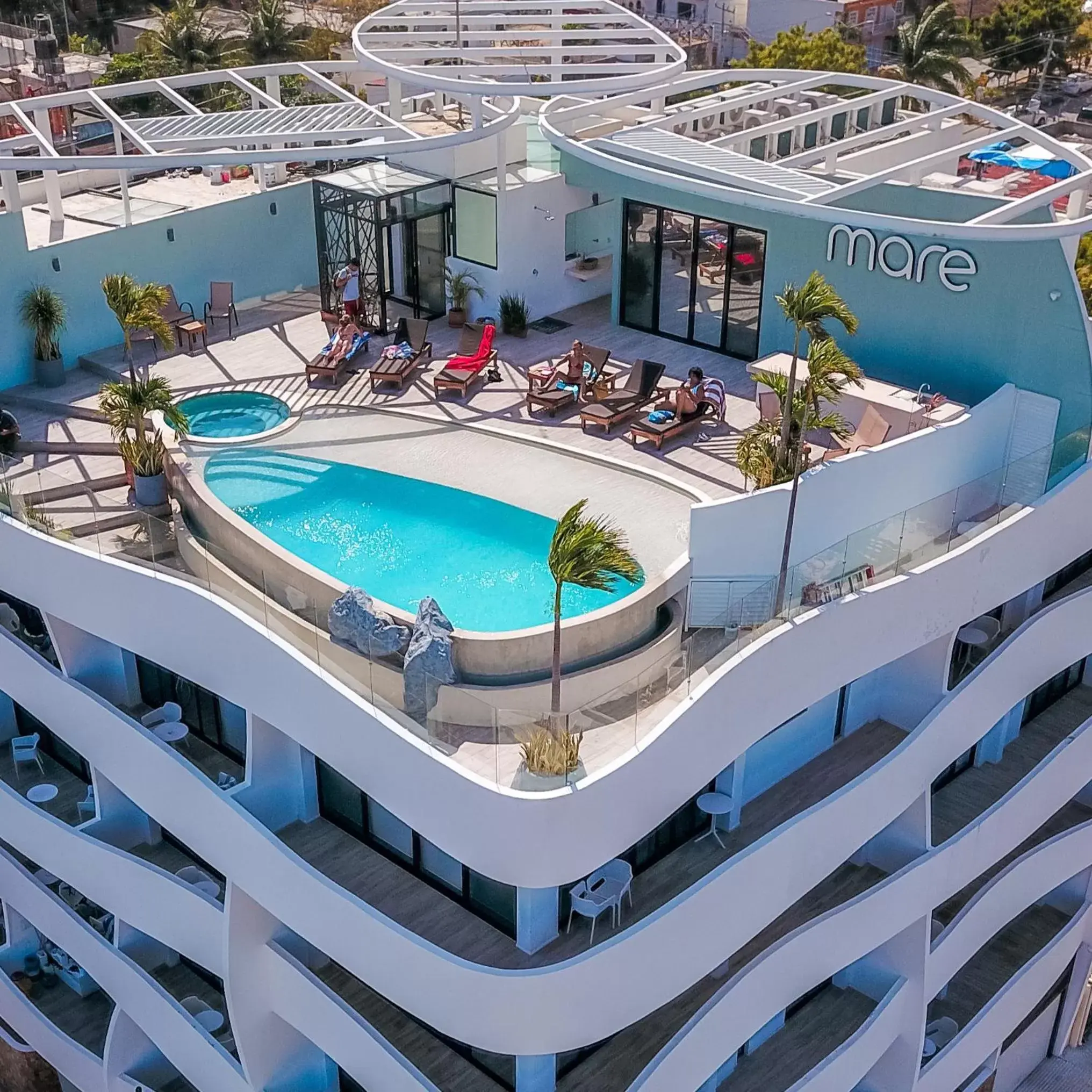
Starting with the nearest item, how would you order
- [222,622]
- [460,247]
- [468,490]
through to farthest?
[222,622] → [468,490] → [460,247]

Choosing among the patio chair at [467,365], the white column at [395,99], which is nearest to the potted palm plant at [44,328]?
the patio chair at [467,365]

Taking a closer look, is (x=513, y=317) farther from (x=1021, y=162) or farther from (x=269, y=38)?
(x=269, y=38)

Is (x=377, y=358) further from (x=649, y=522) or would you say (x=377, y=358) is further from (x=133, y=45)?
(x=133, y=45)

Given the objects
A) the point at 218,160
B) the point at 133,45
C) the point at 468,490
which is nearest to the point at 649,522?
the point at 468,490

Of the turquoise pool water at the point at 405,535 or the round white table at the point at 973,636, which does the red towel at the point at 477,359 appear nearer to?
the turquoise pool water at the point at 405,535

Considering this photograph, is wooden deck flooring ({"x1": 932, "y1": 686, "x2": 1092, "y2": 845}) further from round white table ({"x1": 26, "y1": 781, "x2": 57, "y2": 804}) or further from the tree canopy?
the tree canopy

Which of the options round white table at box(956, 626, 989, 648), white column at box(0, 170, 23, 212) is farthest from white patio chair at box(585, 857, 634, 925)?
white column at box(0, 170, 23, 212)
